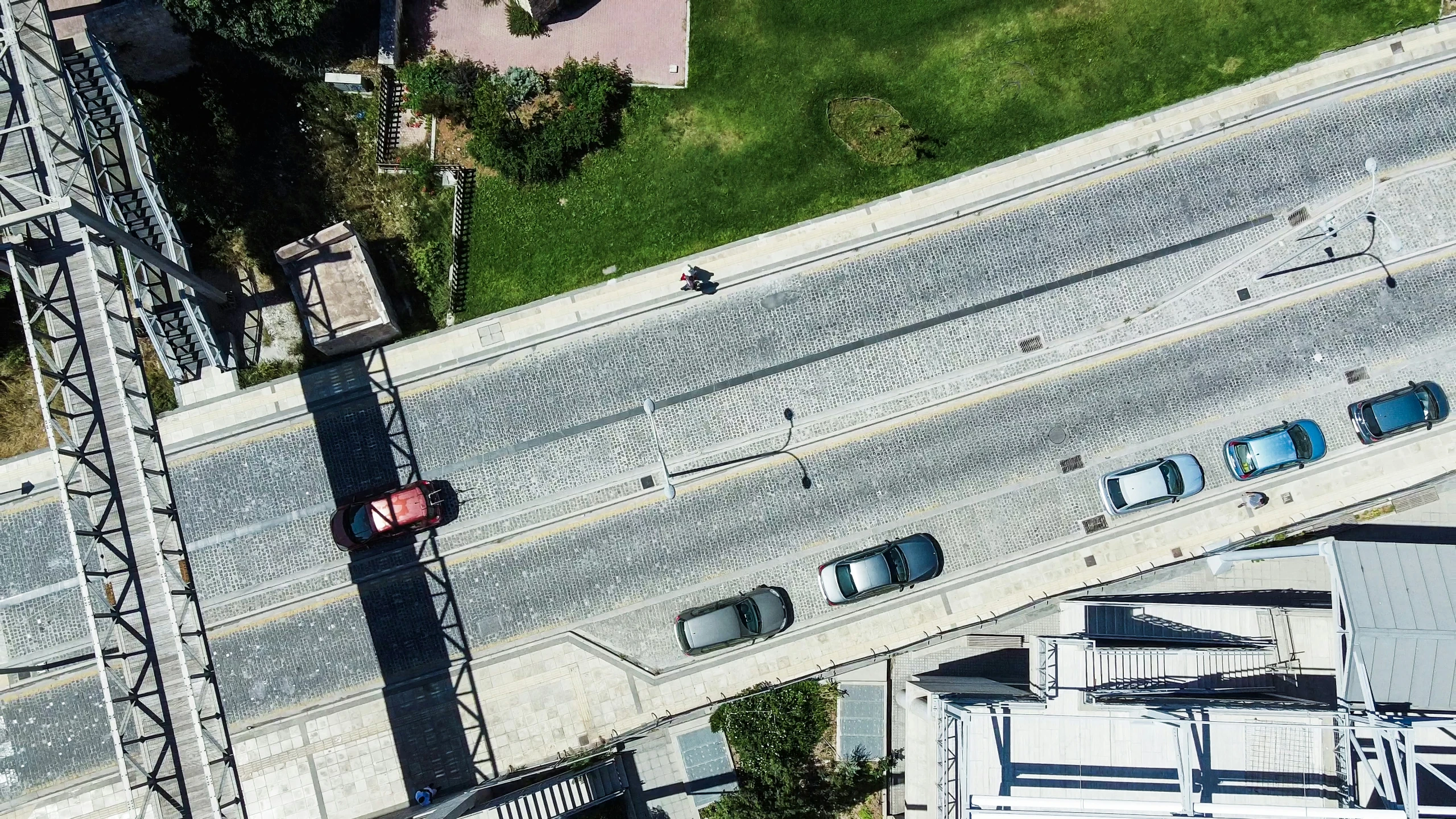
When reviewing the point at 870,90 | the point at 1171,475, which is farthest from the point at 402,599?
the point at 1171,475

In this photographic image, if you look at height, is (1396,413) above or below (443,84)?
below

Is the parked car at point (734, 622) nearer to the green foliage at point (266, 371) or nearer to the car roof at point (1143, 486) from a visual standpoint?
the car roof at point (1143, 486)

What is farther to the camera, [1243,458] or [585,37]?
[585,37]

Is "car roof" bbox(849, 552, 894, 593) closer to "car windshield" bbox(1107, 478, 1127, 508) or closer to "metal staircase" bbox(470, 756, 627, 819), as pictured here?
"car windshield" bbox(1107, 478, 1127, 508)

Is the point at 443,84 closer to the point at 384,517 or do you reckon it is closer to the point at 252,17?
the point at 252,17

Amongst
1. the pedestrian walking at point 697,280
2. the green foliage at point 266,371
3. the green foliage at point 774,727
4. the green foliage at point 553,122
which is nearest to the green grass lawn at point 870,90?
the green foliage at point 553,122

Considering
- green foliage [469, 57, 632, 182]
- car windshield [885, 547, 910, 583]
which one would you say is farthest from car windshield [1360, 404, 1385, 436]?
green foliage [469, 57, 632, 182]
